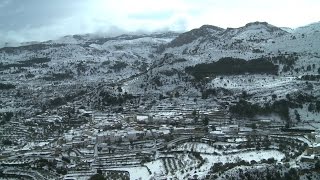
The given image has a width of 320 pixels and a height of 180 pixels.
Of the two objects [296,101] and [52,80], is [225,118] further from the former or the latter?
[52,80]

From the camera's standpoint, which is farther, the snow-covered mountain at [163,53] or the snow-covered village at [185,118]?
the snow-covered mountain at [163,53]

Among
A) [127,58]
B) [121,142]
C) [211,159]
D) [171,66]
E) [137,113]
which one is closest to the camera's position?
[211,159]

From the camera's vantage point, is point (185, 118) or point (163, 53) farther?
point (163, 53)

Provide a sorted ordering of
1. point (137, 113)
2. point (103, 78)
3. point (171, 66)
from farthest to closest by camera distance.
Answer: point (103, 78), point (171, 66), point (137, 113)

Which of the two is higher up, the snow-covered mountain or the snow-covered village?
the snow-covered mountain

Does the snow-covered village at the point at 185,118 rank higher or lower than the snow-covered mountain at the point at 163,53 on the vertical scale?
lower

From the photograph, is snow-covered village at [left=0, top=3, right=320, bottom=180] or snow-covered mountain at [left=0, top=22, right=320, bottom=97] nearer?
snow-covered village at [left=0, top=3, right=320, bottom=180]

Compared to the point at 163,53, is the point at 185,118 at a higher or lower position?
lower

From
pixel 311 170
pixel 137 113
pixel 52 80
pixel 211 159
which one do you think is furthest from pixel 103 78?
pixel 311 170
